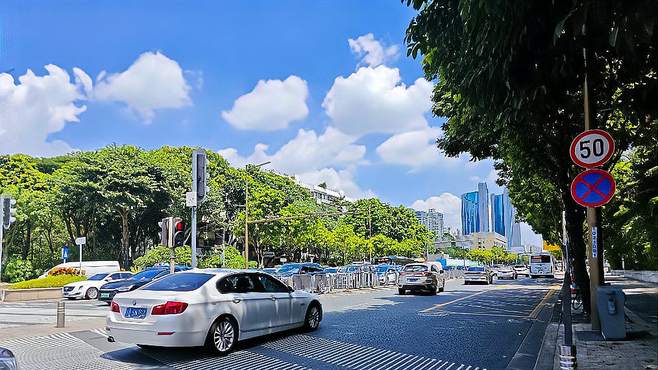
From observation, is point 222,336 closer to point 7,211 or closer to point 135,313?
point 135,313

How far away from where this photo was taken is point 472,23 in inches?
234

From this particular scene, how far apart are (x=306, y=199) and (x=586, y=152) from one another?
226 ft

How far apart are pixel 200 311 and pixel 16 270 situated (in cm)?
3944

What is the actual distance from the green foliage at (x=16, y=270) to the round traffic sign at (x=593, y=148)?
42.9 meters

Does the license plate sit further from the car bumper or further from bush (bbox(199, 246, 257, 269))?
bush (bbox(199, 246, 257, 269))

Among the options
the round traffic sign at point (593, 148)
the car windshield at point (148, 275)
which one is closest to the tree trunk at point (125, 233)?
the car windshield at point (148, 275)

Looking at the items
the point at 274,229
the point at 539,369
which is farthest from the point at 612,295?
the point at 274,229

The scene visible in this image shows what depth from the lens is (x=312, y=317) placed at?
40.0 ft

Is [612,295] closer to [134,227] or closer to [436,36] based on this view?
[436,36]

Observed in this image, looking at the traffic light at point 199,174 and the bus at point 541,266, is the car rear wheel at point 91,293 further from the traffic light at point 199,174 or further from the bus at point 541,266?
the bus at point 541,266

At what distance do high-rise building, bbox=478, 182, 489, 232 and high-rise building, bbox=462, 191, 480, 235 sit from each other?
1.04 metres

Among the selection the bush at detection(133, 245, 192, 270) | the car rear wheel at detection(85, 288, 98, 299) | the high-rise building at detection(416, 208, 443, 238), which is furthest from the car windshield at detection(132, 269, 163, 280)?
the high-rise building at detection(416, 208, 443, 238)

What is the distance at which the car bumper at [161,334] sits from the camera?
28.2ft

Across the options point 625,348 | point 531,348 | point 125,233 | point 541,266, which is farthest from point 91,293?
point 541,266
